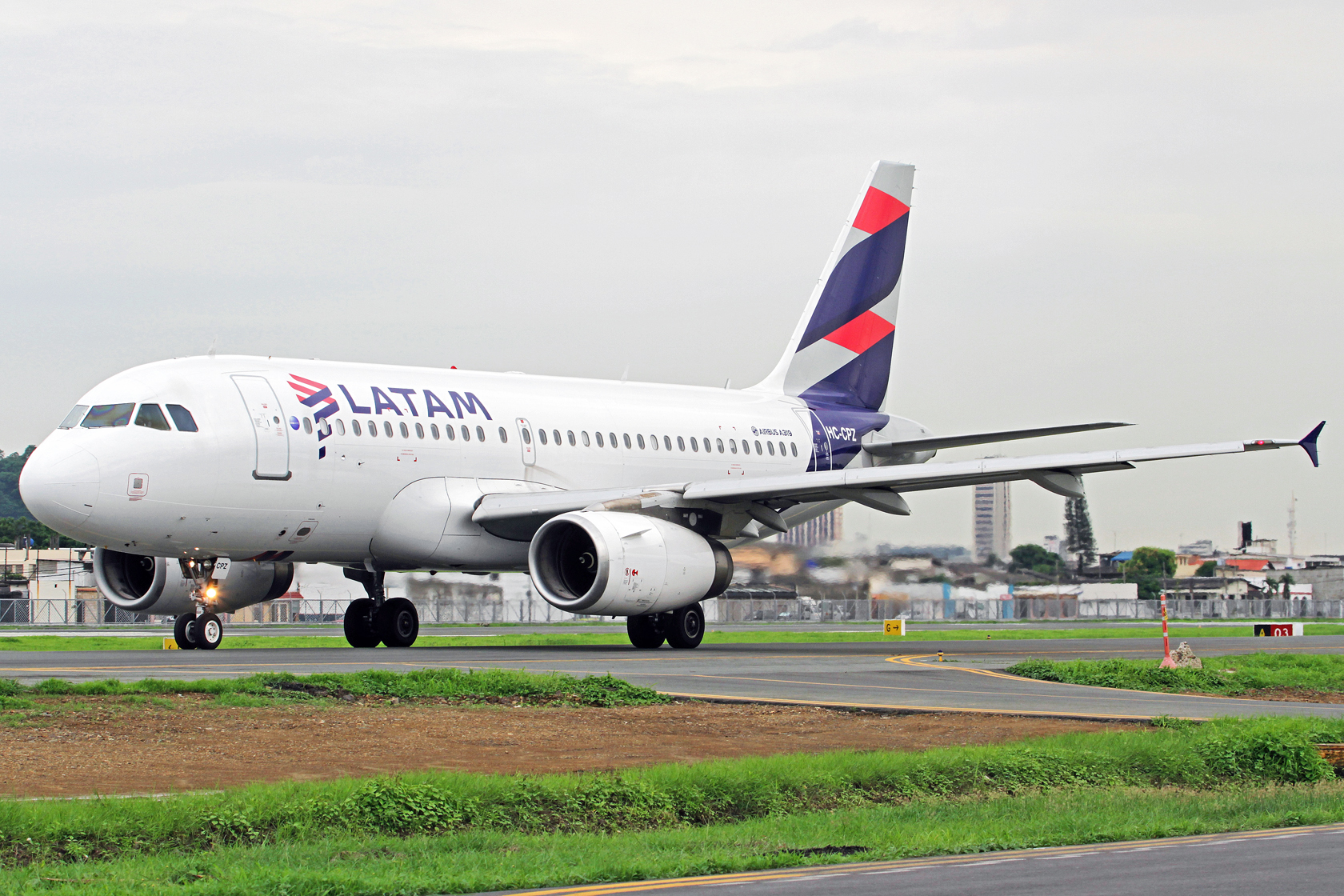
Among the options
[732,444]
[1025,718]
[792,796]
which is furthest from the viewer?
[732,444]

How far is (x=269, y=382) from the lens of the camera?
2661cm

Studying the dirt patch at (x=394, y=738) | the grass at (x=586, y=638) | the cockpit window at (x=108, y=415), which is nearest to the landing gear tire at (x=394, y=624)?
the grass at (x=586, y=638)

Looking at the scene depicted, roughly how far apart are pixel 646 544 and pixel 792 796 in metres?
14.7

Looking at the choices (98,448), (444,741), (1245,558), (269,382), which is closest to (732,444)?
(269,382)

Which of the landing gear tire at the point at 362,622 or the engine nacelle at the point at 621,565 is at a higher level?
the engine nacelle at the point at 621,565

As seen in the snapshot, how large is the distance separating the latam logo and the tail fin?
33.6ft

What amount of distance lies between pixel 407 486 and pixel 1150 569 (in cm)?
8856

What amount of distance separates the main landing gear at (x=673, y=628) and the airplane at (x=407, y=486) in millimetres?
42

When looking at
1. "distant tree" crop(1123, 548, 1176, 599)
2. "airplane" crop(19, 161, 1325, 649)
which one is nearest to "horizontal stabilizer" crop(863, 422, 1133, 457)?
"airplane" crop(19, 161, 1325, 649)

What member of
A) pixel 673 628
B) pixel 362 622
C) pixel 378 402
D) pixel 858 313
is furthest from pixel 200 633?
pixel 858 313

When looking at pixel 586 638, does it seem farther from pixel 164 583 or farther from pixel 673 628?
pixel 164 583

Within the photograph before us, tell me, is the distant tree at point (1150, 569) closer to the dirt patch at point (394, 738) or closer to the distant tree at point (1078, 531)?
the distant tree at point (1078, 531)

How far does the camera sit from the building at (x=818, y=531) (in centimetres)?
3691

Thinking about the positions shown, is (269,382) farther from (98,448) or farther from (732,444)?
(732,444)
